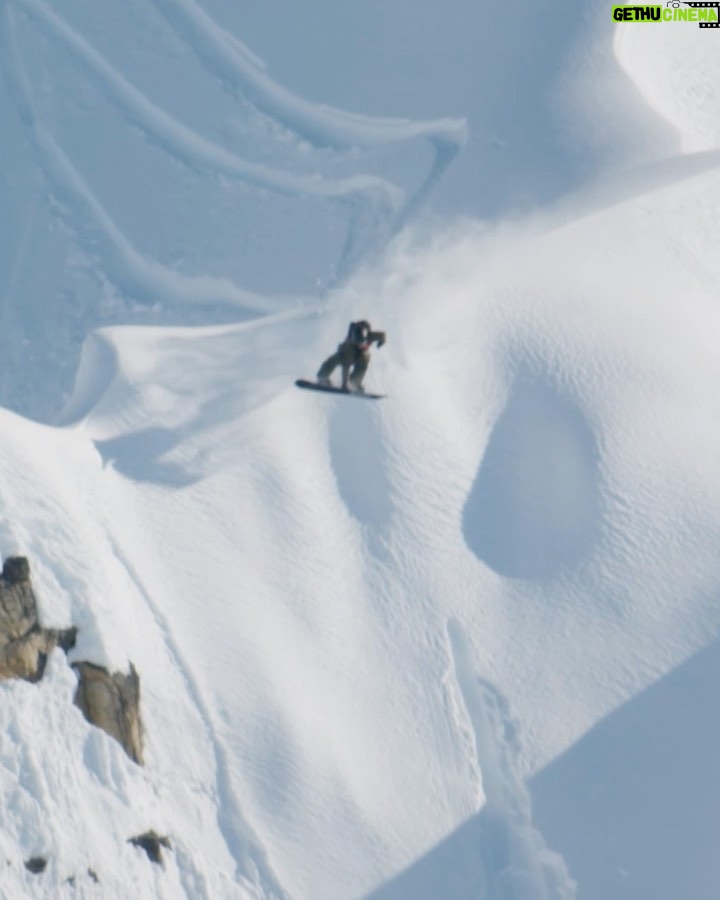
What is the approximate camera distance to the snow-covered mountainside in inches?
483

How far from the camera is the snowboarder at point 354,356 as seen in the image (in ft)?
44.8

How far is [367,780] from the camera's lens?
1257 centimetres

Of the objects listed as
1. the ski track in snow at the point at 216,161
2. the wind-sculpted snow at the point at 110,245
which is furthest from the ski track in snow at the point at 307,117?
the wind-sculpted snow at the point at 110,245

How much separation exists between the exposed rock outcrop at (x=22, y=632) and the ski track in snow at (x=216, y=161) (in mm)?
6537

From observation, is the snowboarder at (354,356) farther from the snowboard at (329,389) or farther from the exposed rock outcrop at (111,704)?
the exposed rock outcrop at (111,704)

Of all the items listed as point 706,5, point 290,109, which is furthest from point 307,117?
point 706,5

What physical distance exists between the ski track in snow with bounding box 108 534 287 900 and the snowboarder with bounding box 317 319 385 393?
2872mm

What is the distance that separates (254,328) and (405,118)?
3801 mm

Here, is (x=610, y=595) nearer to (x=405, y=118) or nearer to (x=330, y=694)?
(x=330, y=694)

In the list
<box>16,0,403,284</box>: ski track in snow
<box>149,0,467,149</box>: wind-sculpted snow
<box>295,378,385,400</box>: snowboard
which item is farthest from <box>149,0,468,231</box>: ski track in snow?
<box>295,378,385,400</box>: snowboard

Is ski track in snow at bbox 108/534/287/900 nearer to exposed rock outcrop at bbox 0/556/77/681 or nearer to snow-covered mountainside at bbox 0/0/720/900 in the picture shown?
snow-covered mountainside at bbox 0/0/720/900

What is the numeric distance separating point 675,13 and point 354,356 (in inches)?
340

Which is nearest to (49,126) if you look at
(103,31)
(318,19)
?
(103,31)

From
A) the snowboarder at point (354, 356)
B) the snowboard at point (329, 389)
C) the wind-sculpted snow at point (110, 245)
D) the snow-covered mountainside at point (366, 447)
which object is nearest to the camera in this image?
the snow-covered mountainside at point (366, 447)
